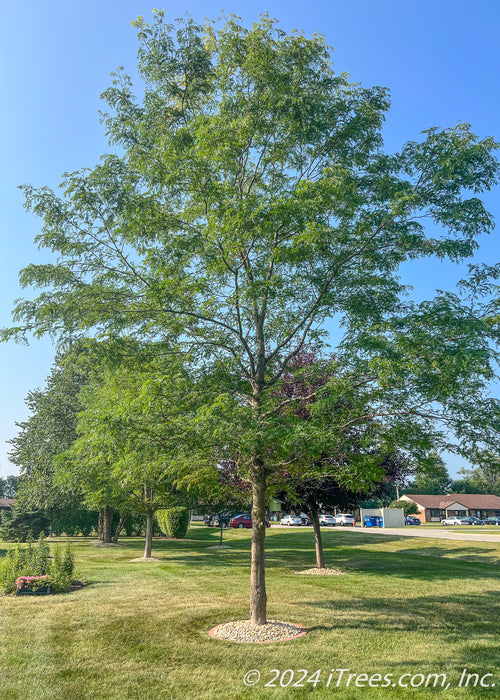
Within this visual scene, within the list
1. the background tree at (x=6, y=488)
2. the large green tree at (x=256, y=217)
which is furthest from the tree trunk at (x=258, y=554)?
the background tree at (x=6, y=488)

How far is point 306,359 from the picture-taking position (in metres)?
17.0

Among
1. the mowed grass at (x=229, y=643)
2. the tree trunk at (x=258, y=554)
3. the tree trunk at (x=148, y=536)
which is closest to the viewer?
the mowed grass at (x=229, y=643)

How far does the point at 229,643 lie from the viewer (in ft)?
28.8

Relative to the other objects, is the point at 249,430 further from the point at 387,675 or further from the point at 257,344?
the point at 387,675

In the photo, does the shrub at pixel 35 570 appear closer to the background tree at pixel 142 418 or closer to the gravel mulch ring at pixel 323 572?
the background tree at pixel 142 418

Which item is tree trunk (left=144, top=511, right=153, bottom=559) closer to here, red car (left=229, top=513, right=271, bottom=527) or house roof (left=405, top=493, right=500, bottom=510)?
red car (left=229, top=513, right=271, bottom=527)

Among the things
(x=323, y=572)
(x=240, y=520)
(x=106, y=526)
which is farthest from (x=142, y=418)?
(x=240, y=520)

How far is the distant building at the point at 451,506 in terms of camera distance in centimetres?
7988

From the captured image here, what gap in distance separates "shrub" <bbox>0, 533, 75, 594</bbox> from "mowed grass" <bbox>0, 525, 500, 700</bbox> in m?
0.72

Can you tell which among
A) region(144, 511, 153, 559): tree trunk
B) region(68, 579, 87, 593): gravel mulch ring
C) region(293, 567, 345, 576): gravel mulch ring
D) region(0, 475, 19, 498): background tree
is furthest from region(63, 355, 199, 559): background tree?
region(0, 475, 19, 498): background tree

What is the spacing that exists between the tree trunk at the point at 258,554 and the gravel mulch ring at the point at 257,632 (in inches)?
8.5

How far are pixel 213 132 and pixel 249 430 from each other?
5.46 m

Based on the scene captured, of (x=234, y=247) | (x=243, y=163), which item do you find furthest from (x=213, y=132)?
(x=234, y=247)

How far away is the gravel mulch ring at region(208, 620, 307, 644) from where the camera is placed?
903 cm
